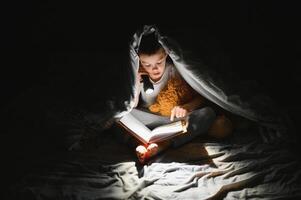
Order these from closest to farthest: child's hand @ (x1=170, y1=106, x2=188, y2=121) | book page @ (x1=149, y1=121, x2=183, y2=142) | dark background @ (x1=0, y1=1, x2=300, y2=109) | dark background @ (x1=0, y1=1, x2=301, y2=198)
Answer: book page @ (x1=149, y1=121, x2=183, y2=142), child's hand @ (x1=170, y1=106, x2=188, y2=121), dark background @ (x1=0, y1=1, x2=301, y2=198), dark background @ (x1=0, y1=1, x2=300, y2=109)

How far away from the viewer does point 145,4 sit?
3.75m

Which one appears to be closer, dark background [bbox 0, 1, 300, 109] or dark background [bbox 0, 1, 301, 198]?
dark background [bbox 0, 1, 301, 198]

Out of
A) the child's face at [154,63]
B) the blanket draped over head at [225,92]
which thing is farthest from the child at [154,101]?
the blanket draped over head at [225,92]

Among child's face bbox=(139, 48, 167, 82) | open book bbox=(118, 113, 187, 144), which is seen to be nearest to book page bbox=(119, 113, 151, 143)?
open book bbox=(118, 113, 187, 144)

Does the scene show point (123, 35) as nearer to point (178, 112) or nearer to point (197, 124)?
point (178, 112)

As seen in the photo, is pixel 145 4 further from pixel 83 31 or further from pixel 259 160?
pixel 259 160

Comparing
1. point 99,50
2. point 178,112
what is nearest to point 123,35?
point 99,50

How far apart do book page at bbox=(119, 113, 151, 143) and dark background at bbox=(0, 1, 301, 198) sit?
0.22 m

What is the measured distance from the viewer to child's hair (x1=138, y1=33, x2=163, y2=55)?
112 inches

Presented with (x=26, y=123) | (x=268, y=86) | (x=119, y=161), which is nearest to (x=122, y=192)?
(x=119, y=161)

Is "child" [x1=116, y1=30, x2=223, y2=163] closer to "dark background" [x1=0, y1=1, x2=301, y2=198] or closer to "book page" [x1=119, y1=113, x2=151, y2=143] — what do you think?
"book page" [x1=119, y1=113, x2=151, y2=143]

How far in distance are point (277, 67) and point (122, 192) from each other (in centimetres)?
206

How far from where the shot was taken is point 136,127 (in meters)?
2.92

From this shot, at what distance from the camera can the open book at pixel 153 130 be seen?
279 centimetres
